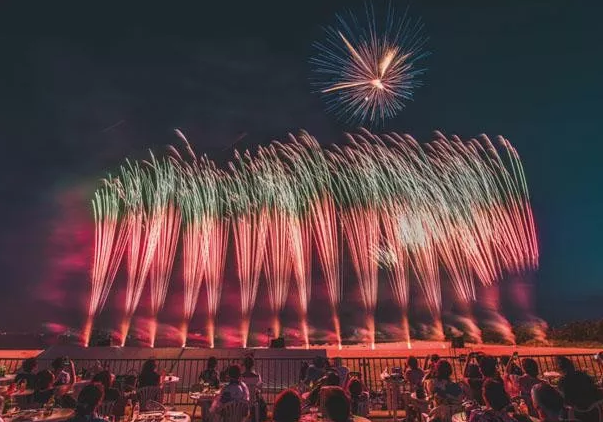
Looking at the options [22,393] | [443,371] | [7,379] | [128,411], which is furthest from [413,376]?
[7,379]

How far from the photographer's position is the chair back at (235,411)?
765 centimetres

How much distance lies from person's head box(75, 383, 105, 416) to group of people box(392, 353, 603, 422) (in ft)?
17.1

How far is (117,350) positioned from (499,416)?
1768cm

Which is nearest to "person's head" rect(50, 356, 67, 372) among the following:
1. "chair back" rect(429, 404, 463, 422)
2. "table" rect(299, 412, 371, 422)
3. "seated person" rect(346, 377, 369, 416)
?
"table" rect(299, 412, 371, 422)

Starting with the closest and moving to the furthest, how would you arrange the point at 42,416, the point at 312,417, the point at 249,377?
the point at 312,417
the point at 42,416
the point at 249,377

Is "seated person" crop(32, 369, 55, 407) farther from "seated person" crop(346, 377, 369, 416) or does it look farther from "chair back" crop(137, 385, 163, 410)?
"seated person" crop(346, 377, 369, 416)

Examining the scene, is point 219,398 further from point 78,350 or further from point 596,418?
point 78,350

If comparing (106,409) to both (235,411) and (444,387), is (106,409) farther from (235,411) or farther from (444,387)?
(444,387)

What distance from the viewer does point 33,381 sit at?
9.02 m

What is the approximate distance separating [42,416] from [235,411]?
341cm

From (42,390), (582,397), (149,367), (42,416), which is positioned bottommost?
(42,416)

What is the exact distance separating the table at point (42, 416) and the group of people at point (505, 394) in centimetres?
663

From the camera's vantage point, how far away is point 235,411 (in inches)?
303

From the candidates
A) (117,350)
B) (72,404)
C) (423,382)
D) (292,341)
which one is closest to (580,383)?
(423,382)
